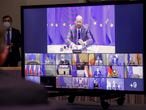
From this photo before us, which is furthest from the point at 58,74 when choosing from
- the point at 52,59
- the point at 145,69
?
the point at 145,69

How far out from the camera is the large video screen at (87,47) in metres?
2.16

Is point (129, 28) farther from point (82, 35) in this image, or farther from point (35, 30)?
point (35, 30)

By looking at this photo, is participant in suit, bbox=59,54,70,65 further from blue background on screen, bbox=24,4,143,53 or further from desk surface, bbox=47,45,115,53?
blue background on screen, bbox=24,4,143,53

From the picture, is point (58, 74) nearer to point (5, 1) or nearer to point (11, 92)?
point (11, 92)

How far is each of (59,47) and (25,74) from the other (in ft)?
0.83

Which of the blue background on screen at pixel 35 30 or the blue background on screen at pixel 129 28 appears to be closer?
the blue background on screen at pixel 129 28

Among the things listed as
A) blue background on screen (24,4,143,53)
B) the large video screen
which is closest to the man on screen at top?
the large video screen

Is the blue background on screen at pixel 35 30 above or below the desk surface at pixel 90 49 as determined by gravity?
above

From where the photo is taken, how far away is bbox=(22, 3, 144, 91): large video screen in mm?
2158

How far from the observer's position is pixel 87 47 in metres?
2.22

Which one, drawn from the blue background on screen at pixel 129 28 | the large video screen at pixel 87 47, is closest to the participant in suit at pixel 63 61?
the large video screen at pixel 87 47

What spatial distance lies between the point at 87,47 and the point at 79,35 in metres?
0.07

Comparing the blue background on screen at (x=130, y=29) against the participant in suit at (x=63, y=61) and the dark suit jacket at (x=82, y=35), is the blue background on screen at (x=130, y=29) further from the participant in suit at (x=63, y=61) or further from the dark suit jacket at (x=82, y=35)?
the participant in suit at (x=63, y=61)

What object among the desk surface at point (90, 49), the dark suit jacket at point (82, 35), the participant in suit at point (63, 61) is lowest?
the participant in suit at point (63, 61)
